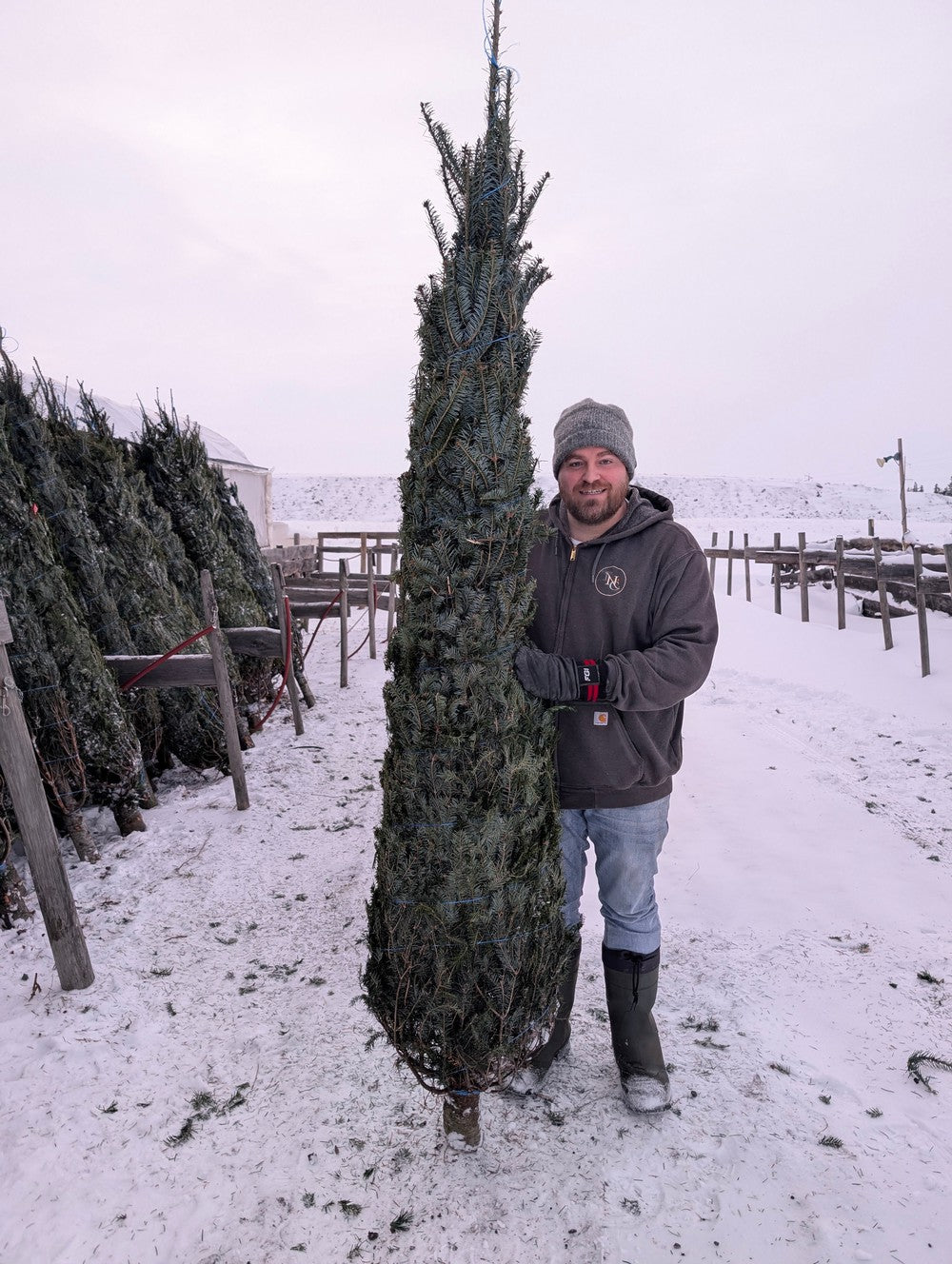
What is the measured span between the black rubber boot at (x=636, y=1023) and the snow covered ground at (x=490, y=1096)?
0.11 meters

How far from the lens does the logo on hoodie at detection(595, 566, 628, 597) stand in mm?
2416

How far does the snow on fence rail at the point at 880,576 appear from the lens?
30.7ft

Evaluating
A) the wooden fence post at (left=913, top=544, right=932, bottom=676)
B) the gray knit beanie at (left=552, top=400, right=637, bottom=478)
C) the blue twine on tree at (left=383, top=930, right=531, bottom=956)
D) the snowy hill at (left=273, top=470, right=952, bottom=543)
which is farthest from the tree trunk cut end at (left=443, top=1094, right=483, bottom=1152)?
the snowy hill at (left=273, top=470, right=952, bottom=543)

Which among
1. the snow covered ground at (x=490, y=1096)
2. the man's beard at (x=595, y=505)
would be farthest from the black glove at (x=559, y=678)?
the snow covered ground at (x=490, y=1096)

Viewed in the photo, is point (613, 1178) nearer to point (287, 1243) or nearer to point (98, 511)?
point (287, 1243)

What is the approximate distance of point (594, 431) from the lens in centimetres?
243

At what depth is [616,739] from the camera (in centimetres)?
242

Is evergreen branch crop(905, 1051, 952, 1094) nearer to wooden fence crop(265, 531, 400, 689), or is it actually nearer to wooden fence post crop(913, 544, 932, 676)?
wooden fence crop(265, 531, 400, 689)

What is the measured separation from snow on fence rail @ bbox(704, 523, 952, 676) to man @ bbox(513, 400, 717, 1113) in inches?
204

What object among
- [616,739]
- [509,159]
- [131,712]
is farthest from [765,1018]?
[131,712]

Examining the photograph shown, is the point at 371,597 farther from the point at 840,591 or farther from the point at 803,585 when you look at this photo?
the point at 803,585

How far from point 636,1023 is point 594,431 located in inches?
86.5

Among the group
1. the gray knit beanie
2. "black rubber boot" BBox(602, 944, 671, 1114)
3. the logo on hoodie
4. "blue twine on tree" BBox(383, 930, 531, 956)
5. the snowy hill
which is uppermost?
the snowy hill

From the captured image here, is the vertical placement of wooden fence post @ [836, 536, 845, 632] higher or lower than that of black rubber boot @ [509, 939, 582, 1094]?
higher
